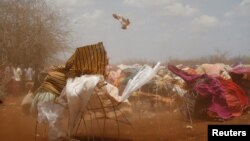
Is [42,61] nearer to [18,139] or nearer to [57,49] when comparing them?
[57,49]

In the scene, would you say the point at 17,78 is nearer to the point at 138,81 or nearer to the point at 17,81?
the point at 17,81

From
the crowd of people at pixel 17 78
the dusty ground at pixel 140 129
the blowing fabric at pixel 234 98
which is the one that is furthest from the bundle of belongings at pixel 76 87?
the crowd of people at pixel 17 78

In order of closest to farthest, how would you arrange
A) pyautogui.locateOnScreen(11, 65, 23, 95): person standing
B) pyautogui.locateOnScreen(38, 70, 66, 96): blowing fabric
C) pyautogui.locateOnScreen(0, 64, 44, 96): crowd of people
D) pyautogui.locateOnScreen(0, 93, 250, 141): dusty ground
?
pyautogui.locateOnScreen(38, 70, 66, 96): blowing fabric → pyautogui.locateOnScreen(0, 93, 250, 141): dusty ground → pyautogui.locateOnScreen(0, 64, 44, 96): crowd of people → pyautogui.locateOnScreen(11, 65, 23, 95): person standing

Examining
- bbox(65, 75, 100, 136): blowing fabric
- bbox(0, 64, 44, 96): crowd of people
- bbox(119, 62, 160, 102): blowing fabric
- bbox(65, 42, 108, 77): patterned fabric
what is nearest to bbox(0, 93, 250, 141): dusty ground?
bbox(65, 75, 100, 136): blowing fabric

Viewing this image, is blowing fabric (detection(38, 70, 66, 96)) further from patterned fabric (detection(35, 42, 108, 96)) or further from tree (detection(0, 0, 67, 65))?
tree (detection(0, 0, 67, 65))

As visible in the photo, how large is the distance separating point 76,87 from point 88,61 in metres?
0.62

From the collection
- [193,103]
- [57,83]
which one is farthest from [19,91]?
[57,83]

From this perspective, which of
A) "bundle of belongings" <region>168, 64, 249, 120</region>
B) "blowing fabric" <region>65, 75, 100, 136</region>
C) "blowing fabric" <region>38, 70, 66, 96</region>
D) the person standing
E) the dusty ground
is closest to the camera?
"blowing fabric" <region>65, 75, 100, 136</region>

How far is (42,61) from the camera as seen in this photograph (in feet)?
64.1

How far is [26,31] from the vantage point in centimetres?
1842

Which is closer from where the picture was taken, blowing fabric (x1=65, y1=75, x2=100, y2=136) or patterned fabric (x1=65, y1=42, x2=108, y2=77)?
blowing fabric (x1=65, y1=75, x2=100, y2=136)

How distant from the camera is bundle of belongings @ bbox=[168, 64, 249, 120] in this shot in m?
8.50

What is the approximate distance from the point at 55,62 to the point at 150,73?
15.0m

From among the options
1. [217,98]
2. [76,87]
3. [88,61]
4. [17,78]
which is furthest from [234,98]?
[17,78]
